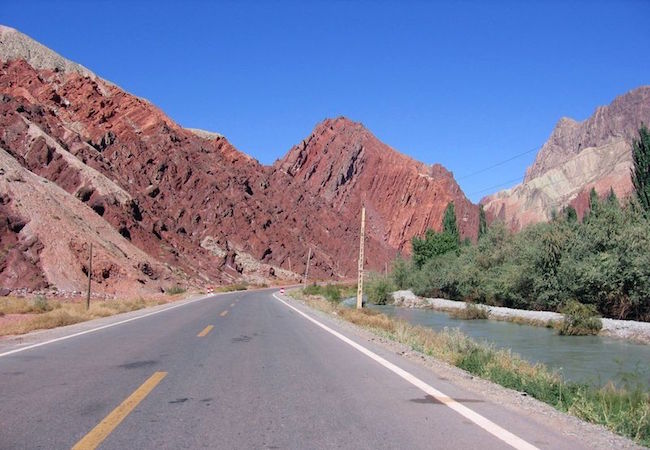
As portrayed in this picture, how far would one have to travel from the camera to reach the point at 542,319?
3291 cm

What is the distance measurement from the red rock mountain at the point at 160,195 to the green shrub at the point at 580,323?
33622mm

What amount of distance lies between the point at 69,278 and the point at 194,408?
4031 centimetres

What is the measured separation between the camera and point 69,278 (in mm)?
42188

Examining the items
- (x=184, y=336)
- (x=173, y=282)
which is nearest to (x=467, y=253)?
(x=173, y=282)

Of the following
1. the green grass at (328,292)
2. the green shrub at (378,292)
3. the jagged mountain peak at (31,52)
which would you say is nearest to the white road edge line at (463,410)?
the green grass at (328,292)

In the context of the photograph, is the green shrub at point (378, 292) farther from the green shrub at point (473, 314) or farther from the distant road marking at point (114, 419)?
the distant road marking at point (114, 419)

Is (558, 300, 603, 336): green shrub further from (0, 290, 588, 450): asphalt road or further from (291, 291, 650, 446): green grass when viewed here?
(0, 290, 588, 450): asphalt road

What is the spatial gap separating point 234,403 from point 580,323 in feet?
83.9

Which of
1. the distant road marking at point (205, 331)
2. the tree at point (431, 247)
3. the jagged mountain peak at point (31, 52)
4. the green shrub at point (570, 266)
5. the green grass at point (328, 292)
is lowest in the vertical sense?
the distant road marking at point (205, 331)

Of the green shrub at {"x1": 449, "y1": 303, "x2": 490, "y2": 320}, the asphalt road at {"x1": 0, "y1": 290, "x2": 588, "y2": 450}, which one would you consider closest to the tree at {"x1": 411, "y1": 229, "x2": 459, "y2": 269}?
the green shrub at {"x1": 449, "y1": 303, "x2": 490, "y2": 320}

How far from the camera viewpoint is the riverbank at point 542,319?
2545 centimetres

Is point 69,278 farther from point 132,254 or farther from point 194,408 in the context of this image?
point 194,408

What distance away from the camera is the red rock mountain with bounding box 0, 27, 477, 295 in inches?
1838

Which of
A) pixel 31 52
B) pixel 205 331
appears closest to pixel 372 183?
pixel 31 52
